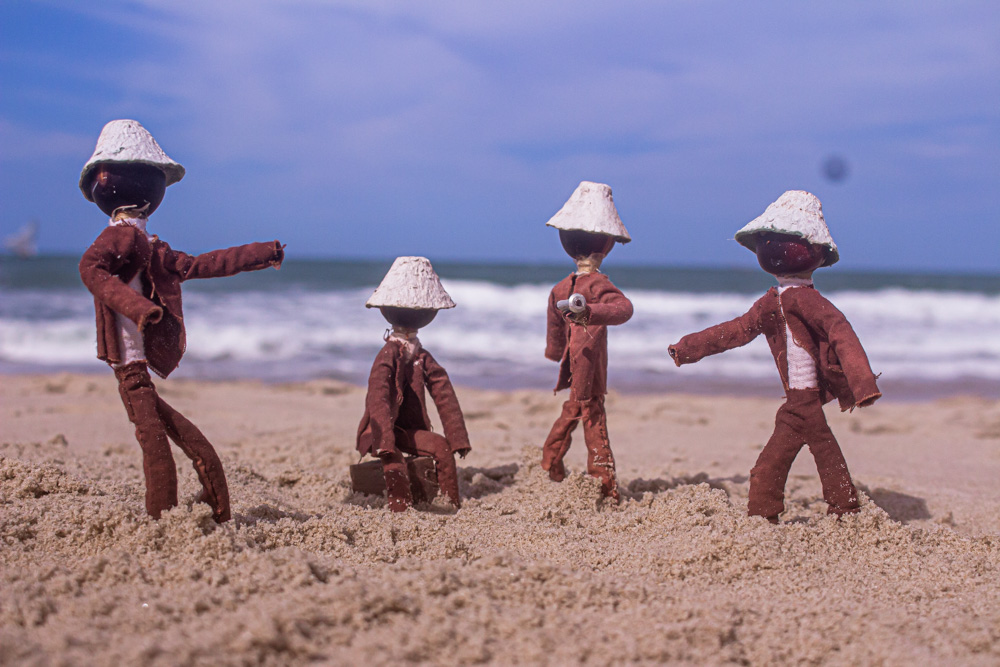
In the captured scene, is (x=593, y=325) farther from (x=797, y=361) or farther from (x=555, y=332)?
(x=797, y=361)

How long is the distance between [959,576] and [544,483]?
1.91 m

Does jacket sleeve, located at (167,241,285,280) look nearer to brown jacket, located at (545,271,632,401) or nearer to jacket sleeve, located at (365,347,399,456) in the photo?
jacket sleeve, located at (365,347,399,456)

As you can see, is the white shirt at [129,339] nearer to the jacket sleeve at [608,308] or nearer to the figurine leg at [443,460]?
the figurine leg at [443,460]

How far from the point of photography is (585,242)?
3898mm

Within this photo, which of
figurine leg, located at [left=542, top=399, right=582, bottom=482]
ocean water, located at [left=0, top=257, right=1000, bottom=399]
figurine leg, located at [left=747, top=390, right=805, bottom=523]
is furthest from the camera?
ocean water, located at [left=0, top=257, right=1000, bottom=399]

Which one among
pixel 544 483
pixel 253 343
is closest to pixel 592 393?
pixel 544 483

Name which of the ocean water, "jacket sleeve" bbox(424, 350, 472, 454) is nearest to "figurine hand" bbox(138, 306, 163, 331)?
"jacket sleeve" bbox(424, 350, 472, 454)

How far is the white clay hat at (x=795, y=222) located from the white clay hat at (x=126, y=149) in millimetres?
2529

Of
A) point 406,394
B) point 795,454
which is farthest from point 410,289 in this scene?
point 795,454

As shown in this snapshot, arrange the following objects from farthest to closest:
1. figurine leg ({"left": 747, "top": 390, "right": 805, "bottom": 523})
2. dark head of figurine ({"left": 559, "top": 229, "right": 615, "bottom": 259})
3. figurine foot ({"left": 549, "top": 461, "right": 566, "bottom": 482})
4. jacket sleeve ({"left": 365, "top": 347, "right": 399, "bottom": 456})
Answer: figurine foot ({"left": 549, "top": 461, "right": 566, "bottom": 482})
dark head of figurine ({"left": 559, "top": 229, "right": 615, "bottom": 259})
jacket sleeve ({"left": 365, "top": 347, "right": 399, "bottom": 456})
figurine leg ({"left": 747, "top": 390, "right": 805, "bottom": 523})

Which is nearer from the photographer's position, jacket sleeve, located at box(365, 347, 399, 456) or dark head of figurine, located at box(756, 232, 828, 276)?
dark head of figurine, located at box(756, 232, 828, 276)

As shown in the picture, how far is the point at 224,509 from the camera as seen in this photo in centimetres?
315

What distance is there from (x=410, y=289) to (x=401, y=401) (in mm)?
580

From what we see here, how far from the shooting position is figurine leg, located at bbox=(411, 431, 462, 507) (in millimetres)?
3838
